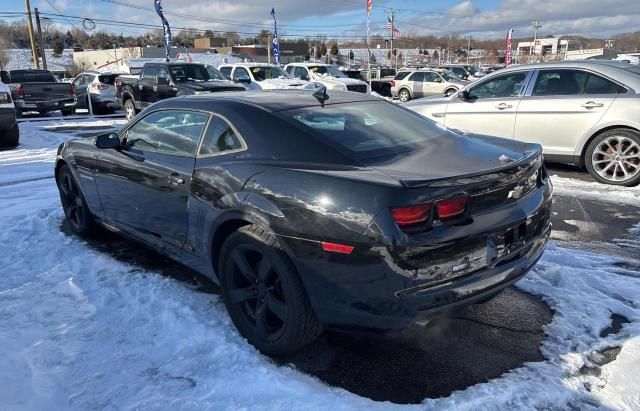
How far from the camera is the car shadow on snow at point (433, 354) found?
8.57 feet

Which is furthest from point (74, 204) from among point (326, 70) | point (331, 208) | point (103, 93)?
point (326, 70)

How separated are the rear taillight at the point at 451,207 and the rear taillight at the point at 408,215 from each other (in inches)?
4.4

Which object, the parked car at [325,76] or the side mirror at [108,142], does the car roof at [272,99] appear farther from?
the parked car at [325,76]

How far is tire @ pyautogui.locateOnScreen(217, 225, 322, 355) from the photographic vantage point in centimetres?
267

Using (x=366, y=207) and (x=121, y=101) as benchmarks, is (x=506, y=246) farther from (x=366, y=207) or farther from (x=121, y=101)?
(x=121, y=101)

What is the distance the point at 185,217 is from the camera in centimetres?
343

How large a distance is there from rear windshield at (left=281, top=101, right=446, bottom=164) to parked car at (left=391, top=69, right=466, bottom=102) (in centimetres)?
2108

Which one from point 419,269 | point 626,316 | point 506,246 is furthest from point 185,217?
point 626,316

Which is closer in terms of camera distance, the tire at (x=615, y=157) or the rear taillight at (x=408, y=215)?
the rear taillight at (x=408, y=215)

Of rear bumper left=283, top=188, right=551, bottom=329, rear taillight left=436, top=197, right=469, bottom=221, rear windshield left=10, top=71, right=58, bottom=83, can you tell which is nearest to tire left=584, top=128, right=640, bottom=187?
rear bumper left=283, top=188, right=551, bottom=329

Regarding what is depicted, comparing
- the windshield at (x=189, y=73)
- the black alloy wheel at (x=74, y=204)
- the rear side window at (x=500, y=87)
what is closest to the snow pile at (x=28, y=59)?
the windshield at (x=189, y=73)

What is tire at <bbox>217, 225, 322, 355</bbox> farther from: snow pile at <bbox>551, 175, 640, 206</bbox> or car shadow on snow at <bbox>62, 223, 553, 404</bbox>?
snow pile at <bbox>551, 175, 640, 206</bbox>

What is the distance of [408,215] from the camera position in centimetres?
234

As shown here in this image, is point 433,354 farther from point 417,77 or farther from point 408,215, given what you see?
point 417,77
